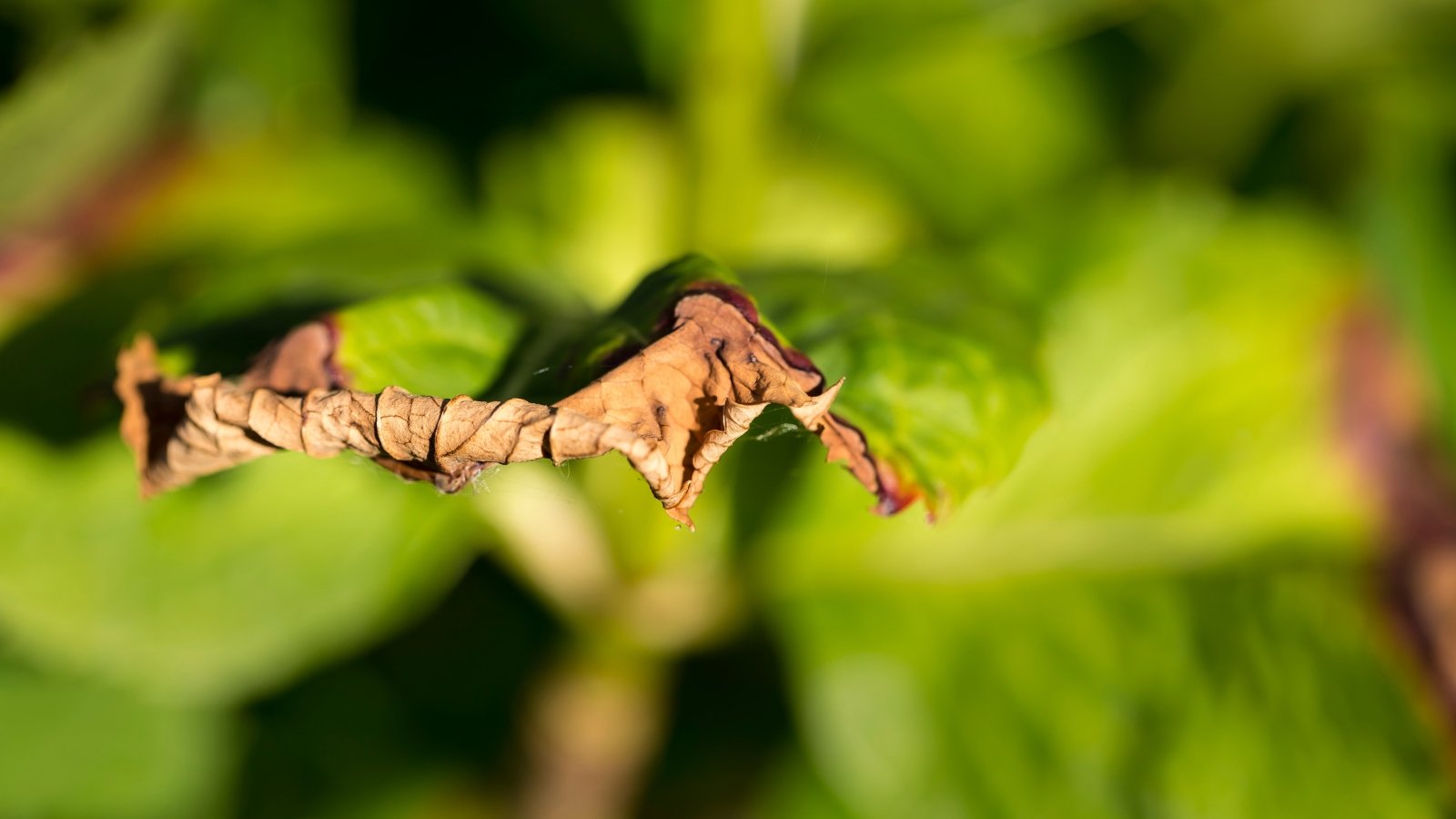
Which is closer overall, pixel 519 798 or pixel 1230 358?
pixel 1230 358

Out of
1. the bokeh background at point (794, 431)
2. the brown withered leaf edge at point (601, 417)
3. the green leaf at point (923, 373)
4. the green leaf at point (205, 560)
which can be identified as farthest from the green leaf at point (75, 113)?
the green leaf at point (923, 373)

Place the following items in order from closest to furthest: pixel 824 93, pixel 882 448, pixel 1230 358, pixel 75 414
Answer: pixel 882 448, pixel 75 414, pixel 1230 358, pixel 824 93

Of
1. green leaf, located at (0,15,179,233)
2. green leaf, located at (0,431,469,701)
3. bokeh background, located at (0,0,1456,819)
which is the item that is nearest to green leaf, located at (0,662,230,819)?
bokeh background, located at (0,0,1456,819)

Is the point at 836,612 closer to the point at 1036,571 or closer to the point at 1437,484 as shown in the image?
the point at 1036,571

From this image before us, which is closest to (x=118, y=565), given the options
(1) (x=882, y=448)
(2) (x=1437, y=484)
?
(1) (x=882, y=448)

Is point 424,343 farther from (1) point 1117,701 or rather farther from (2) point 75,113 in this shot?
(1) point 1117,701
